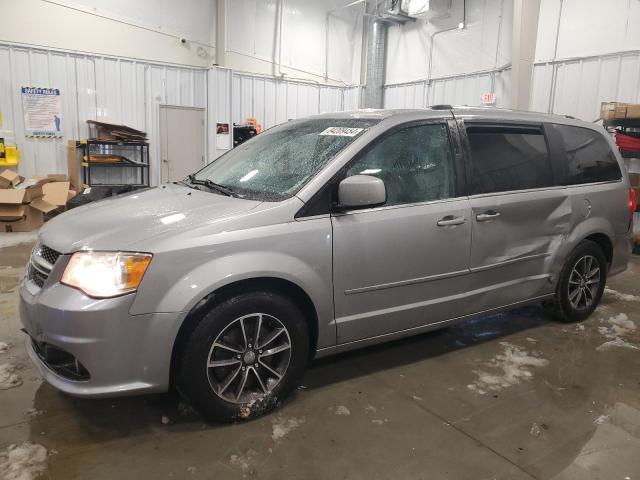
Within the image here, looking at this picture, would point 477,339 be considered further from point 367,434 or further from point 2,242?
point 2,242

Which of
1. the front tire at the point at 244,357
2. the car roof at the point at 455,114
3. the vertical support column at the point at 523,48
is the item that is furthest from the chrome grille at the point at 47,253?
the vertical support column at the point at 523,48

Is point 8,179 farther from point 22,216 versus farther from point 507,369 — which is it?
point 507,369

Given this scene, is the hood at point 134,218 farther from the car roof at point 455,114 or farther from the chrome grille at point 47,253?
the car roof at point 455,114

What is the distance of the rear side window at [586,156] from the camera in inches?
139

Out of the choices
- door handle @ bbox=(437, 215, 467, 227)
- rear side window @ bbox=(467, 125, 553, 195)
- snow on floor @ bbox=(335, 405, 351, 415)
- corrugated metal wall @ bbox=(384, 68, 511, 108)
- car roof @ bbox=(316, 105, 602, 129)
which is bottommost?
snow on floor @ bbox=(335, 405, 351, 415)

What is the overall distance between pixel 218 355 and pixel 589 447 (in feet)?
5.89

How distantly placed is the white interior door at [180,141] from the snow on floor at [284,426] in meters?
8.07

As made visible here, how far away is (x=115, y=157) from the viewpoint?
8.66 m

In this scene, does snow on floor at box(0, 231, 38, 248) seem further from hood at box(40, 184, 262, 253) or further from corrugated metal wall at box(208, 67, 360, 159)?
hood at box(40, 184, 262, 253)

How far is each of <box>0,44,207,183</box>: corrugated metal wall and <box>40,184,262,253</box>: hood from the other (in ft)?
22.4

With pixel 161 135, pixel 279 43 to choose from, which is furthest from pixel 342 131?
pixel 279 43

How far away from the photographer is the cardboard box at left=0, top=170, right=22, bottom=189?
7.40 metres

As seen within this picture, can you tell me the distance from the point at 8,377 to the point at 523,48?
841 cm

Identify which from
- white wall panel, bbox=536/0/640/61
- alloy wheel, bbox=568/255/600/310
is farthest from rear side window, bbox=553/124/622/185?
white wall panel, bbox=536/0/640/61
